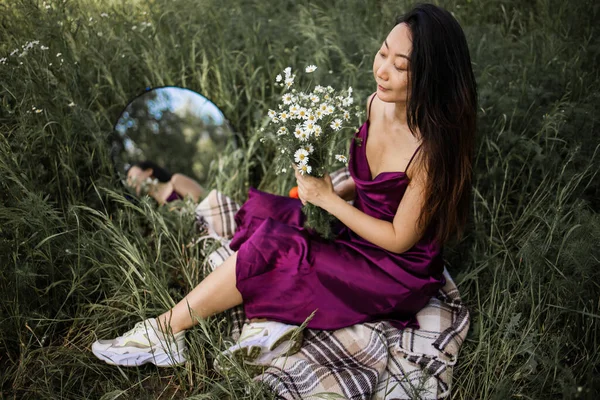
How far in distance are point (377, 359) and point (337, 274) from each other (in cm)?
38

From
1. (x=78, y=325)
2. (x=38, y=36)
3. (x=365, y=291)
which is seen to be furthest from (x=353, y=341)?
(x=38, y=36)

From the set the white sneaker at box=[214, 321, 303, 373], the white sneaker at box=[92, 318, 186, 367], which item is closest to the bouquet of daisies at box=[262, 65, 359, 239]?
the white sneaker at box=[214, 321, 303, 373]

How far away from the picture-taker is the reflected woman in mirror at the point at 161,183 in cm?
293

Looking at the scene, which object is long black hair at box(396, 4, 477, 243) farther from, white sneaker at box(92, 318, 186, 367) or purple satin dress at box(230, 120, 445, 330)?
white sneaker at box(92, 318, 186, 367)

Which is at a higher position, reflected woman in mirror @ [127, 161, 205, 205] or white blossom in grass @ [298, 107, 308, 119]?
white blossom in grass @ [298, 107, 308, 119]

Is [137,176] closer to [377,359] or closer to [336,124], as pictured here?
[336,124]

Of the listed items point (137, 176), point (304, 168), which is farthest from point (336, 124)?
point (137, 176)

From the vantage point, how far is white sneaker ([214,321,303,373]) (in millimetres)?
2139

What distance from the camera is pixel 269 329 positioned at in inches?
87.0

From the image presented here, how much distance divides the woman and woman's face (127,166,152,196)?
0.93 m

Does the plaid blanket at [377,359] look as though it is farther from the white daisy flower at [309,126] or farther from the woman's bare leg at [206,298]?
the white daisy flower at [309,126]

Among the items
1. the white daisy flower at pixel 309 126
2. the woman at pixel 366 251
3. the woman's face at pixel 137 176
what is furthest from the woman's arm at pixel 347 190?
the woman's face at pixel 137 176

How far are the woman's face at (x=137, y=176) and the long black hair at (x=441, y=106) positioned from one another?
1.61 metres

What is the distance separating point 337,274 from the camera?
2.14 meters
